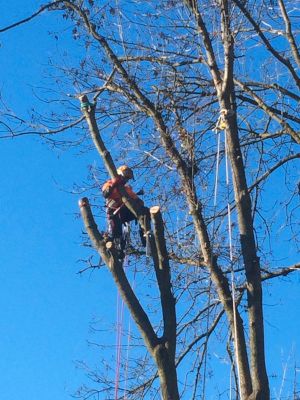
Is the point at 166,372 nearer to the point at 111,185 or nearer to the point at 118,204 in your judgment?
the point at 111,185

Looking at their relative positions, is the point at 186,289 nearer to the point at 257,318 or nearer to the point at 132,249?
the point at 132,249

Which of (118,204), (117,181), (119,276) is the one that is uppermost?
(118,204)

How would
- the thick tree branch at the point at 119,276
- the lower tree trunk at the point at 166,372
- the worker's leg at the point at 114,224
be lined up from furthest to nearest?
1. the worker's leg at the point at 114,224
2. the thick tree branch at the point at 119,276
3. the lower tree trunk at the point at 166,372

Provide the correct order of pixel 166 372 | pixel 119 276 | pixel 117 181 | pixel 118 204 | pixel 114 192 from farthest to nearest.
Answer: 1. pixel 118 204
2. pixel 114 192
3. pixel 117 181
4. pixel 119 276
5. pixel 166 372

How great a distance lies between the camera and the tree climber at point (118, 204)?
7.35 m

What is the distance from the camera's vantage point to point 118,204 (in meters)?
7.71

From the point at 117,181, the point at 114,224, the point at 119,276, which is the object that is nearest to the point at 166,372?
the point at 119,276

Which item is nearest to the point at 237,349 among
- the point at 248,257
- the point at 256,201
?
the point at 248,257

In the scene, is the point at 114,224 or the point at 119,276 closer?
the point at 119,276

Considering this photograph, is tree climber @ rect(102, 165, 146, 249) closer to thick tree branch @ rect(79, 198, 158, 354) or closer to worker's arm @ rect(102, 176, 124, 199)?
worker's arm @ rect(102, 176, 124, 199)

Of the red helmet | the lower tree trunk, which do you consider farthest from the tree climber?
the lower tree trunk

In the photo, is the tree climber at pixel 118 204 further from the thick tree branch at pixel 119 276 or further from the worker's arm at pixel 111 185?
the thick tree branch at pixel 119 276

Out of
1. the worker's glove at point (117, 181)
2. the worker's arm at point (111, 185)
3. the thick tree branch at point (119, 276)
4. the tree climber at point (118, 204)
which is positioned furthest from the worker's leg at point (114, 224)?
the thick tree branch at point (119, 276)

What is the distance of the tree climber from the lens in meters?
7.35
